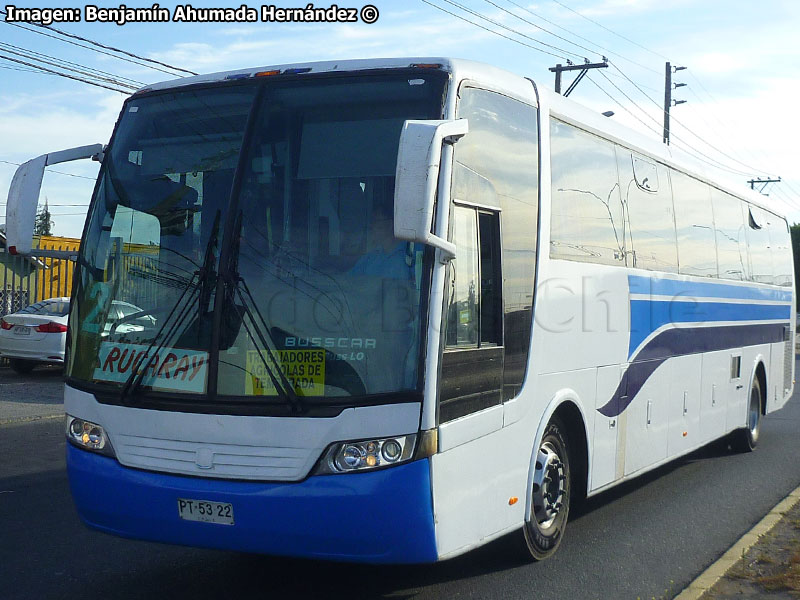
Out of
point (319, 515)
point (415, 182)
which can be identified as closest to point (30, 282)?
point (319, 515)

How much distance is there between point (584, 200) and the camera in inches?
305

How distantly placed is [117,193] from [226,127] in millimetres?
797

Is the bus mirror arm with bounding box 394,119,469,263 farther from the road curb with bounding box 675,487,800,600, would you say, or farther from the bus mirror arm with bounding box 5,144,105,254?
the road curb with bounding box 675,487,800,600

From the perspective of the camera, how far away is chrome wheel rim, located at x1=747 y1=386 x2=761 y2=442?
1262 cm

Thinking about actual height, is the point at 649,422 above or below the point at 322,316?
below

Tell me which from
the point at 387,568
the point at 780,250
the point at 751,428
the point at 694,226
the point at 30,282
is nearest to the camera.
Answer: the point at 387,568

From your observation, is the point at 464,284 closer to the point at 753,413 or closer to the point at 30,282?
the point at 753,413

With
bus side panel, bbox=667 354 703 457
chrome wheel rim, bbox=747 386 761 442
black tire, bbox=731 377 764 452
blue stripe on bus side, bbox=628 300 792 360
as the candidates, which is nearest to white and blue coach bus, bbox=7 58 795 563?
blue stripe on bus side, bbox=628 300 792 360

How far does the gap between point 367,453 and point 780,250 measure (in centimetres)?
1124

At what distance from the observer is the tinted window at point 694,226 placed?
1004cm

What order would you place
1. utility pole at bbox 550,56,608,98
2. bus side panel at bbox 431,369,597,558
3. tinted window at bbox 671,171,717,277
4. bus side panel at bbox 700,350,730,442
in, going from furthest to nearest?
utility pole at bbox 550,56,608,98
bus side panel at bbox 700,350,730,442
tinted window at bbox 671,171,717,277
bus side panel at bbox 431,369,597,558

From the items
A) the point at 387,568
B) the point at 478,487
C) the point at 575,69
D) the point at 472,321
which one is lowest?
the point at 387,568

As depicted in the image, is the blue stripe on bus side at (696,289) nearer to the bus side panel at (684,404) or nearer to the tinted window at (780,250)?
the tinted window at (780,250)

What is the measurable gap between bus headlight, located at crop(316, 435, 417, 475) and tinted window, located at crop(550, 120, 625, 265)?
2313mm
